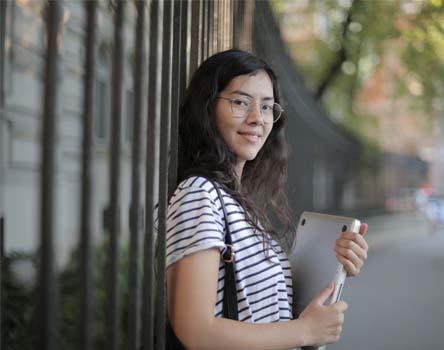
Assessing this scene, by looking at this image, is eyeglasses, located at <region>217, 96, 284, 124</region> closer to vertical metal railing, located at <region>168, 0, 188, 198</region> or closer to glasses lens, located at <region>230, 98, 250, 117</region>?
glasses lens, located at <region>230, 98, 250, 117</region>

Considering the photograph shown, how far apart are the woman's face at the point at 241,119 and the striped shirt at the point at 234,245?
0.25m

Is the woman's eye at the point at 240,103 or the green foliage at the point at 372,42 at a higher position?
the green foliage at the point at 372,42

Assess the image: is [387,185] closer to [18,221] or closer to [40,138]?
[18,221]

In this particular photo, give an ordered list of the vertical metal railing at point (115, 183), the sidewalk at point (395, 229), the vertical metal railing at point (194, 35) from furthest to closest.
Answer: the sidewalk at point (395, 229)
the vertical metal railing at point (194, 35)
the vertical metal railing at point (115, 183)

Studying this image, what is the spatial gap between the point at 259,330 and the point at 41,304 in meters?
0.59

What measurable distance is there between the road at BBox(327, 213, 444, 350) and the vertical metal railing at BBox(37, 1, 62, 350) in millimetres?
3948

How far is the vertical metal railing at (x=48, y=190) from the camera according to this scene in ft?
3.90

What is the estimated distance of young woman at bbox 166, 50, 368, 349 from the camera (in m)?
1.49

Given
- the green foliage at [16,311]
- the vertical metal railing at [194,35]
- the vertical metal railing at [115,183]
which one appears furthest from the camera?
the green foliage at [16,311]

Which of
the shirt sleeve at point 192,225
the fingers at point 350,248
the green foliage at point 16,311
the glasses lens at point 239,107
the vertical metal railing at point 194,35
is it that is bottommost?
the green foliage at point 16,311

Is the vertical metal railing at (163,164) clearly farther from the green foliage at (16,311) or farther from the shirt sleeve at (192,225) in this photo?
the green foliage at (16,311)

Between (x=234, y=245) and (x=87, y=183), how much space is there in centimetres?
47

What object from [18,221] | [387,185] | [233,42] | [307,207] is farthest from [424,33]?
[387,185]

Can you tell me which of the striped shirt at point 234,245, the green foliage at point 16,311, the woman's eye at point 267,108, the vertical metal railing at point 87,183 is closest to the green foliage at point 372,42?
the green foliage at point 16,311
